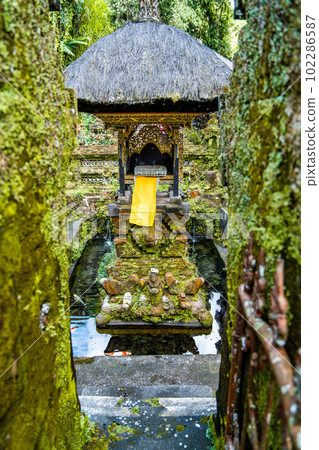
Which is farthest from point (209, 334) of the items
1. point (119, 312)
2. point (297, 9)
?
point (297, 9)

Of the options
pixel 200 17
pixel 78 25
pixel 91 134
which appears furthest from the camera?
pixel 78 25

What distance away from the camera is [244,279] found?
5.06ft

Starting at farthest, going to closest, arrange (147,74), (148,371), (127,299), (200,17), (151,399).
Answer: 1. (200,17)
2. (127,299)
3. (147,74)
4. (148,371)
5. (151,399)

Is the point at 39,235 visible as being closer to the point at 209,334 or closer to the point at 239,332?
the point at 239,332

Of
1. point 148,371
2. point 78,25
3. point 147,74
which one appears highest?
point 78,25

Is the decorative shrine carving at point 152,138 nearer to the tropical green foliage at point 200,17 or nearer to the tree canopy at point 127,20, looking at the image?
the tree canopy at point 127,20

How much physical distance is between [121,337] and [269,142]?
458 cm

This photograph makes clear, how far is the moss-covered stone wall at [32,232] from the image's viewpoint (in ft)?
4.27

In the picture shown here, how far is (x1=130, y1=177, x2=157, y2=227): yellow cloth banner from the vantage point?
559 centimetres

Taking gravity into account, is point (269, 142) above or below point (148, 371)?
above

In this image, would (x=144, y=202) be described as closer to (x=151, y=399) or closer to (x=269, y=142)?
(x=151, y=399)

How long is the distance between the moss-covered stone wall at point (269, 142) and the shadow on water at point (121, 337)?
3.37 meters

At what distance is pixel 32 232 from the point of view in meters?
1.52

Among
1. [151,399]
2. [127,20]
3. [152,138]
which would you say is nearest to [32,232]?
[151,399]
